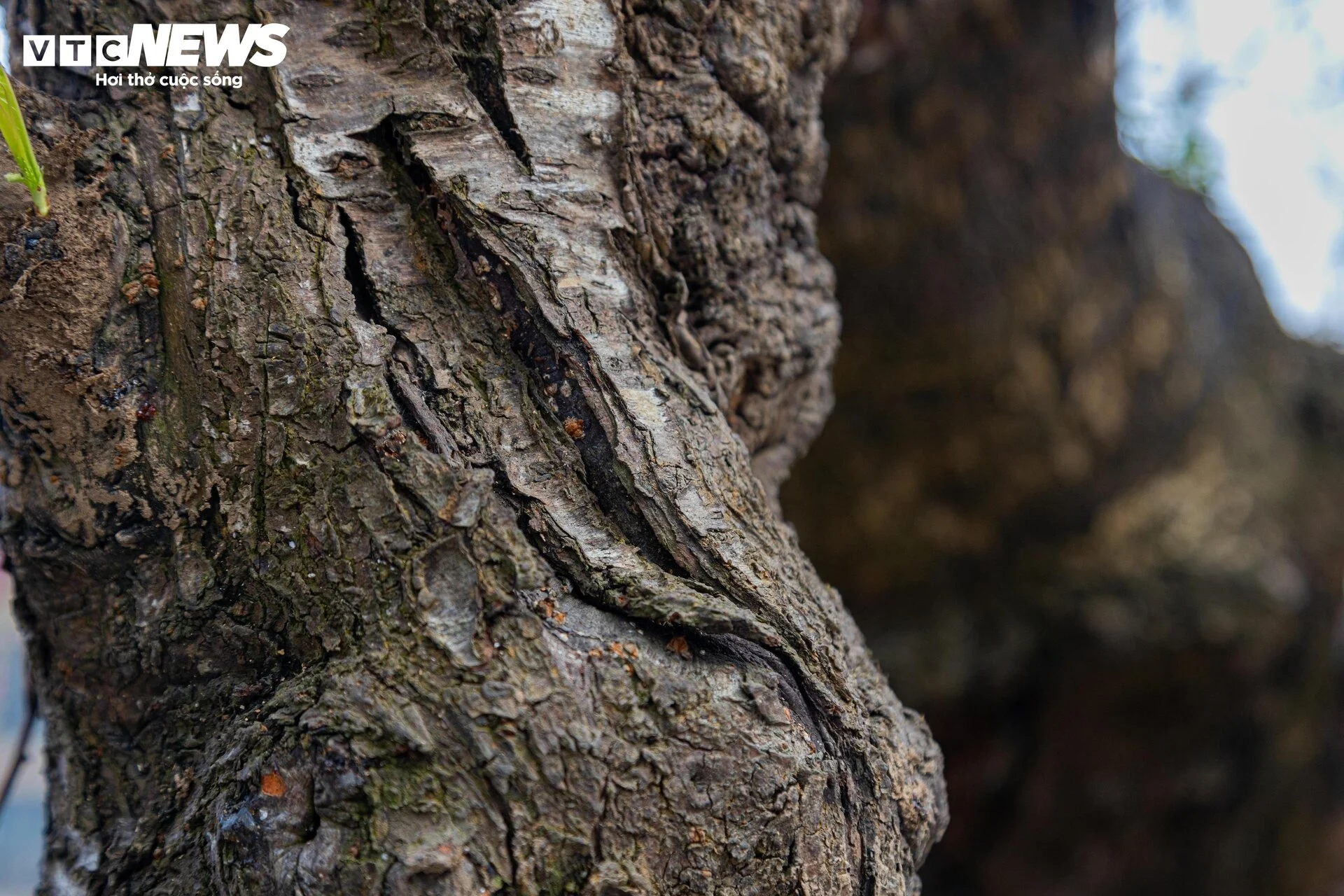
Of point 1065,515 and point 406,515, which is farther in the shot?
point 1065,515

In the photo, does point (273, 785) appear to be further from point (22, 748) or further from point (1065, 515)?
point (1065, 515)

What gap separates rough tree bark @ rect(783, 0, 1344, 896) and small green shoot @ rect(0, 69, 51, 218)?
1.84m

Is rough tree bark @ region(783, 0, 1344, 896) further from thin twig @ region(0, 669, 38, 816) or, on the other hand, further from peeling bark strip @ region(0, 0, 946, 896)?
thin twig @ region(0, 669, 38, 816)

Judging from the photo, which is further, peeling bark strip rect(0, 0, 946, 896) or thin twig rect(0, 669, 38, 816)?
thin twig rect(0, 669, 38, 816)

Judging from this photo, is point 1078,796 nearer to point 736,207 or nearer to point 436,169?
point 736,207

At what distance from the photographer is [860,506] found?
8.21 feet

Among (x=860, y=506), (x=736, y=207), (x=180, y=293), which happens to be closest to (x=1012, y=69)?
(x=860, y=506)

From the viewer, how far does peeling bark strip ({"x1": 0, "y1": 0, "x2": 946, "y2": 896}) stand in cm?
62

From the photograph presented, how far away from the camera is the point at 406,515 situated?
65 cm

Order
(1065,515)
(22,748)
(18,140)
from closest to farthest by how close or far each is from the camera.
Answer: (18,140) → (22,748) → (1065,515)

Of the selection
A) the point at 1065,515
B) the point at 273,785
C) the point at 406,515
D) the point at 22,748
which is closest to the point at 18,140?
the point at 406,515

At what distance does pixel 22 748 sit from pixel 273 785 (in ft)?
1.70

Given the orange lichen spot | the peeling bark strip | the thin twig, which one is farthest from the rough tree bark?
the orange lichen spot

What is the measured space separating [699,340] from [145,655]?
0.53 meters
